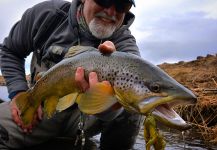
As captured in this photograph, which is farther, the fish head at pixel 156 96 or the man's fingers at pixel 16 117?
the man's fingers at pixel 16 117

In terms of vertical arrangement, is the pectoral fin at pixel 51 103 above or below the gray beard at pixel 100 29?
below

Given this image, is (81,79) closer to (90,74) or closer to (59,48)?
(90,74)

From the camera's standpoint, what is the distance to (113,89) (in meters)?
3.33

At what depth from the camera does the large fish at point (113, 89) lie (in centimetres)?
295

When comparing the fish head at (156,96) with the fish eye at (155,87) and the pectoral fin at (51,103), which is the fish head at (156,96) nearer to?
the fish eye at (155,87)

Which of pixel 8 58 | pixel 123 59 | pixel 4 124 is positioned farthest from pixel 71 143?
pixel 123 59

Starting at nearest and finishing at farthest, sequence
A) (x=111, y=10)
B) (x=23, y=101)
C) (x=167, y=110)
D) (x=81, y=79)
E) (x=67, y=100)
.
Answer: (x=167, y=110) → (x=81, y=79) → (x=67, y=100) → (x=23, y=101) → (x=111, y=10)

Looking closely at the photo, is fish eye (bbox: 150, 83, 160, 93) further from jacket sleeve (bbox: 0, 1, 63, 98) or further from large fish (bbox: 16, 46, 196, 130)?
jacket sleeve (bbox: 0, 1, 63, 98)

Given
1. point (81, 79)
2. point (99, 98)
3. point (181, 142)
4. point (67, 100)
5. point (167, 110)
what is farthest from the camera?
point (181, 142)

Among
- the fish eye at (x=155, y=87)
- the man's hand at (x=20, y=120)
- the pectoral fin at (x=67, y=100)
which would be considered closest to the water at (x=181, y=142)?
the man's hand at (x=20, y=120)

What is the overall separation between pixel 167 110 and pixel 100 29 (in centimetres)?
194

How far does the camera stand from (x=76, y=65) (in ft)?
12.3

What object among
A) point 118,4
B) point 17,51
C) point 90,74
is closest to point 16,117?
point 17,51

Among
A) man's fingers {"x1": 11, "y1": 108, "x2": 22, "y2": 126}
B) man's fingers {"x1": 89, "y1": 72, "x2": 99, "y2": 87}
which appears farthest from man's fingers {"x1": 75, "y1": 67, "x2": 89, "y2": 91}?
man's fingers {"x1": 11, "y1": 108, "x2": 22, "y2": 126}
